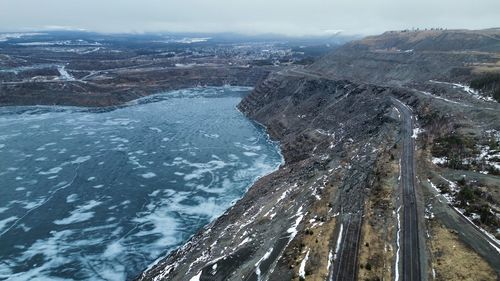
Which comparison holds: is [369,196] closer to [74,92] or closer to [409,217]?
[409,217]

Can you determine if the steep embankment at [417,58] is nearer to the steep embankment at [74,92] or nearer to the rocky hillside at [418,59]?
the rocky hillside at [418,59]

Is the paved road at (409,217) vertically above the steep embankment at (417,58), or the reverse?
the steep embankment at (417,58)

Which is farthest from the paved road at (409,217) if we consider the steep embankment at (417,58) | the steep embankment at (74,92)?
the steep embankment at (74,92)

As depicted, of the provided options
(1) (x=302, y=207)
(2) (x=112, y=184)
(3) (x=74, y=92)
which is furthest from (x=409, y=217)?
(3) (x=74, y=92)

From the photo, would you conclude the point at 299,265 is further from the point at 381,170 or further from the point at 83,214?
the point at 83,214

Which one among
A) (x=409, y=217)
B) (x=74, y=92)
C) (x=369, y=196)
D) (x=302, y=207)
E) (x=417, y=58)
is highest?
(x=417, y=58)

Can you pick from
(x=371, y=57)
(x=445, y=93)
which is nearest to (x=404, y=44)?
(x=371, y=57)
